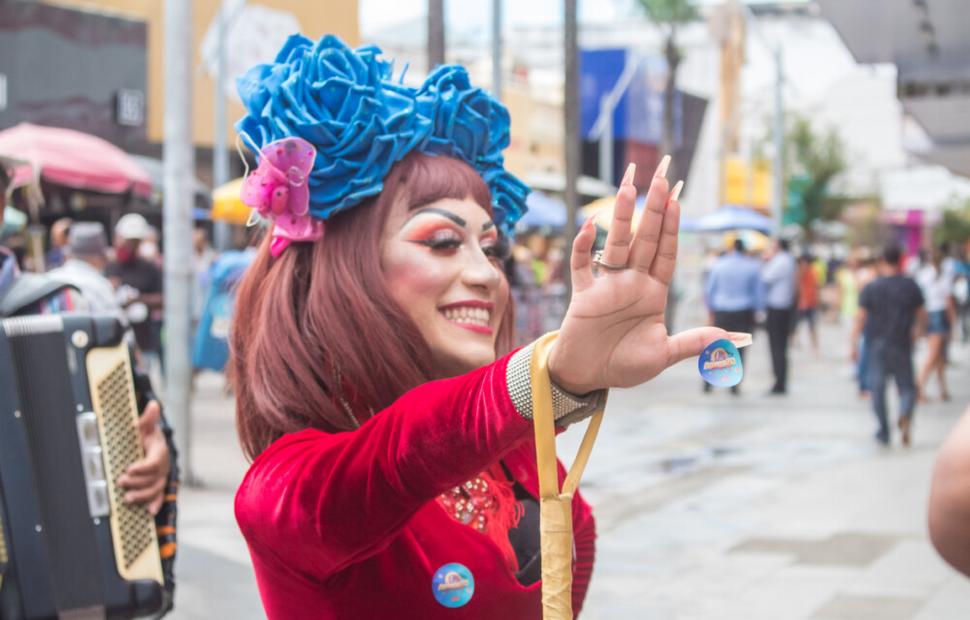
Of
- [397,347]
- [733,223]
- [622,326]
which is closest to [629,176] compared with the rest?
[622,326]

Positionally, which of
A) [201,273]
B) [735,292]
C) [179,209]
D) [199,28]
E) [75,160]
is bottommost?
[735,292]

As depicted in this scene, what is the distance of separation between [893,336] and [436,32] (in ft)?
18.7

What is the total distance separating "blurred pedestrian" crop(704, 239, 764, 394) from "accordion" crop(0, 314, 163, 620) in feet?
41.8

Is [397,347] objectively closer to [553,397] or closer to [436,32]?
[553,397]

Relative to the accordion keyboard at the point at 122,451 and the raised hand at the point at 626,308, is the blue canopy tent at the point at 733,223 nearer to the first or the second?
the accordion keyboard at the point at 122,451

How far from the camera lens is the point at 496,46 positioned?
47.8ft

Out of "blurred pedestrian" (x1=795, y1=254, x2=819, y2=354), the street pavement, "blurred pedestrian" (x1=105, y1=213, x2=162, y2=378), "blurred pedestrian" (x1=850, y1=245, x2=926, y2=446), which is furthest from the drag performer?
"blurred pedestrian" (x1=795, y1=254, x2=819, y2=354)

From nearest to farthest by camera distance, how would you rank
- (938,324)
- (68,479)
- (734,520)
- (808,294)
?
(68,479) < (734,520) < (938,324) < (808,294)

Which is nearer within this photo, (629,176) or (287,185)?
(629,176)

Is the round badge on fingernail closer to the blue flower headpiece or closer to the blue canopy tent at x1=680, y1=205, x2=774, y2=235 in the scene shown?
the blue flower headpiece

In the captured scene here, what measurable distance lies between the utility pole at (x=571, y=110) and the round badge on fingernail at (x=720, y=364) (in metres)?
6.59

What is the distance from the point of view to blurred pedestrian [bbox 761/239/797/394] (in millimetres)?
15570

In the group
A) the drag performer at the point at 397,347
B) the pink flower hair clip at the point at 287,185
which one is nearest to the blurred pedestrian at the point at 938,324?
the drag performer at the point at 397,347

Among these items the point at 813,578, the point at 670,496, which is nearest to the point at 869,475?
the point at 670,496
